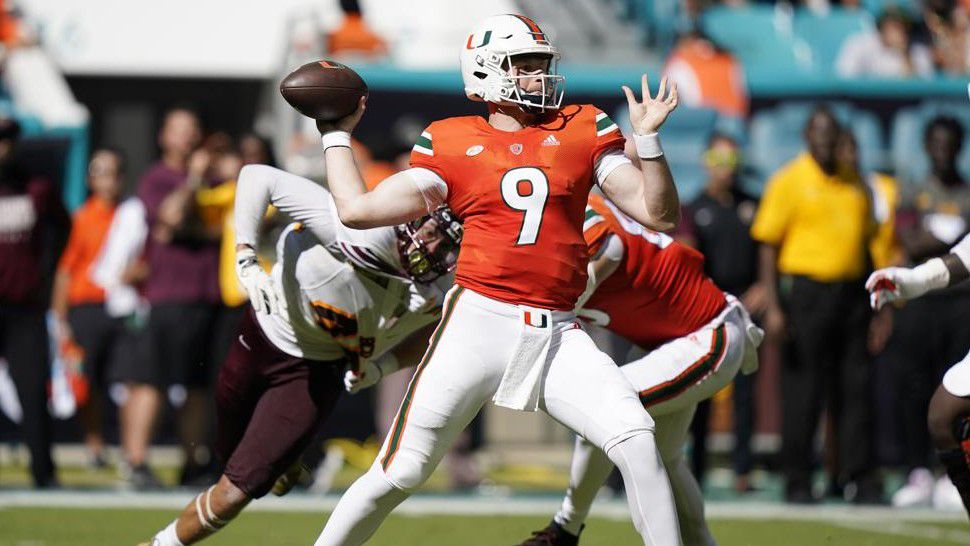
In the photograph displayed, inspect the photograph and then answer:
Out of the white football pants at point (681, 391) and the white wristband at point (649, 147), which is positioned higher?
the white wristband at point (649, 147)

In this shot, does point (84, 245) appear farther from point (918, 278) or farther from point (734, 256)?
point (918, 278)

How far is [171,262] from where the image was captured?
901 centimetres

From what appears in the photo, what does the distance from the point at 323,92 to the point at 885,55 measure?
10404 millimetres

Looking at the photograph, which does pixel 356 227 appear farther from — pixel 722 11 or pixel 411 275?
pixel 722 11

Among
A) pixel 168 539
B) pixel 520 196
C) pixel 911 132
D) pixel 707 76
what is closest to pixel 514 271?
pixel 520 196

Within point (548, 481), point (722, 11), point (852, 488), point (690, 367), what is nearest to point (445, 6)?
point (722, 11)

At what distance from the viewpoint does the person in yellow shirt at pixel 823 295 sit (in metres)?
8.80

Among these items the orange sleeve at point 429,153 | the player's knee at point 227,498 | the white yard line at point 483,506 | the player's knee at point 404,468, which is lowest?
the white yard line at point 483,506

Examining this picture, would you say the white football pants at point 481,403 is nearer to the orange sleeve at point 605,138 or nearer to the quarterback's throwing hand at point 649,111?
the orange sleeve at point 605,138

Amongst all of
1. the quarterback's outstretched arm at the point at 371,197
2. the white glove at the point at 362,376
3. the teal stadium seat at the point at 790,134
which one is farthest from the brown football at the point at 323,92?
the teal stadium seat at the point at 790,134

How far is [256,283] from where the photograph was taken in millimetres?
4914

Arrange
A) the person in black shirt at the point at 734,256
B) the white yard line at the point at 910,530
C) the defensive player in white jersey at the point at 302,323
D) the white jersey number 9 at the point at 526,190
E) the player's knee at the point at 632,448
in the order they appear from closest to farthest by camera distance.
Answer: the player's knee at the point at 632,448 → the white jersey number 9 at the point at 526,190 → the defensive player in white jersey at the point at 302,323 → the white yard line at the point at 910,530 → the person in black shirt at the point at 734,256

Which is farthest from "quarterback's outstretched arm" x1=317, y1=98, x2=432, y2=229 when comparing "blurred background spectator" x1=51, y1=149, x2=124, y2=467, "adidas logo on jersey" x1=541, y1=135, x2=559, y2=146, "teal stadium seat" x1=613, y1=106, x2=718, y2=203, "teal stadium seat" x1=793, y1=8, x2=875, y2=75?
"teal stadium seat" x1=793, y1=8, x2=875, y2=75

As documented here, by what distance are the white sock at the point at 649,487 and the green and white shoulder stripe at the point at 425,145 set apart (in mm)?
1021
